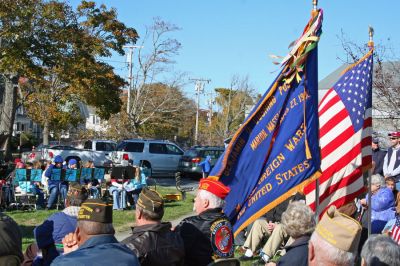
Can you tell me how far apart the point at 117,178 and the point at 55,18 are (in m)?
6.99

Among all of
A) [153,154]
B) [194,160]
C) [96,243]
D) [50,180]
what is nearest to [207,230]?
[96,243]

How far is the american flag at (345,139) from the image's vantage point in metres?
6.77

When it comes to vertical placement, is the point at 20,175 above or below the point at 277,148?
below

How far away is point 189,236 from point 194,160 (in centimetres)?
2326

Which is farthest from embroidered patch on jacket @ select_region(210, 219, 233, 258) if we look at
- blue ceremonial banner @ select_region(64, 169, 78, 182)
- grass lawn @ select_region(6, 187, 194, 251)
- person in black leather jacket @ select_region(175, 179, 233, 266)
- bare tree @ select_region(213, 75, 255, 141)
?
bare tree @ select_region(213, 75, 255, 141)

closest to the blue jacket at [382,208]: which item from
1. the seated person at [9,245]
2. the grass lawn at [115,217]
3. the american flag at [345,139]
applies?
the american flag at [345,139]

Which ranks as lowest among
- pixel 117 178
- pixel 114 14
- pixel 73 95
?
pixel 117 178

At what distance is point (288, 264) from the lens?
14.5 ft

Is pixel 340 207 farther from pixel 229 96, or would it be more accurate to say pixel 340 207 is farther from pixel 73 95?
pixel 229 96

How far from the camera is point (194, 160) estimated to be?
28266mm

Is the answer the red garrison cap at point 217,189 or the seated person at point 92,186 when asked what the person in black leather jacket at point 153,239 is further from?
the seated person at point 92,186

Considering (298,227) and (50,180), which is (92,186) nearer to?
(50,180)

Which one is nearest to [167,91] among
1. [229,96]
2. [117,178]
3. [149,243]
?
[229,96]

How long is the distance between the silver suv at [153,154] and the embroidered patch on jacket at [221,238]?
75.3ft
